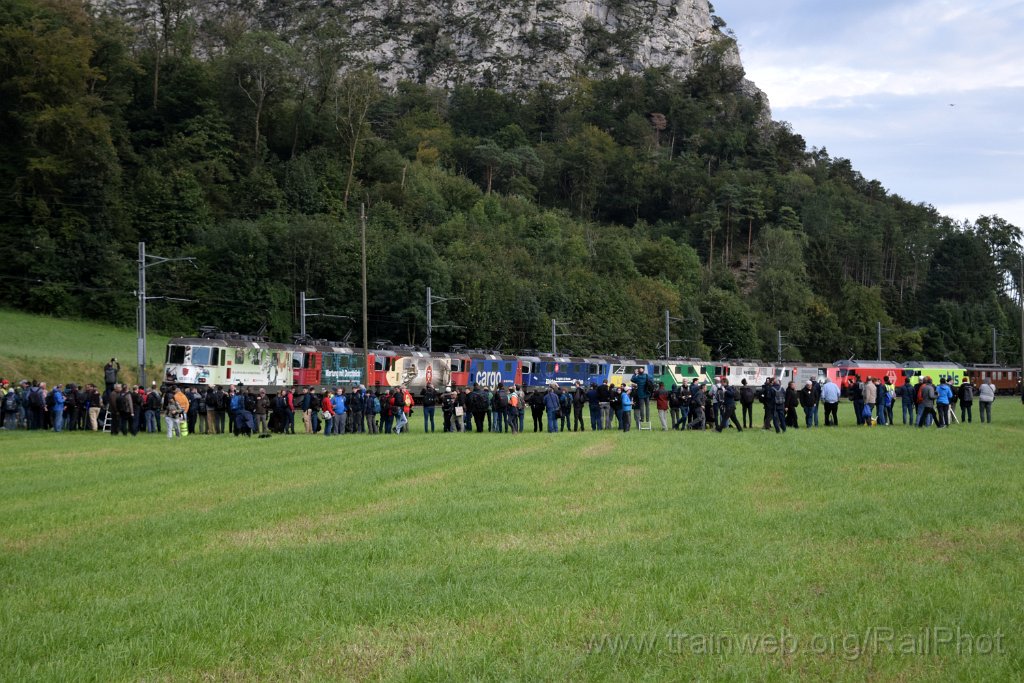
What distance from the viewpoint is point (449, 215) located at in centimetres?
10206

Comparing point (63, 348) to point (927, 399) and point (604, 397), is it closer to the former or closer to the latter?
point (604, 397)

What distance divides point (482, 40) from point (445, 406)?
487ft

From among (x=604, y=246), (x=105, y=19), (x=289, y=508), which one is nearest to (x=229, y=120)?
(x=105, y=19)

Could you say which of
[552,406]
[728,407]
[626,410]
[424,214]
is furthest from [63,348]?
[424,214]

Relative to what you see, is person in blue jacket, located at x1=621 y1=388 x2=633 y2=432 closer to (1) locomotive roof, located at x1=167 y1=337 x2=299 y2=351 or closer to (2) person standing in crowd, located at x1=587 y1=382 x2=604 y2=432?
(2) person standing in crowd, located at x1=587 y1=382 x2=604 y2=432

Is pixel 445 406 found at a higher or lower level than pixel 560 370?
lower

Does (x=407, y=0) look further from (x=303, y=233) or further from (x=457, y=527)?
(x=457, y=527)

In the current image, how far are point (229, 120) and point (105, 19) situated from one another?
524 inches

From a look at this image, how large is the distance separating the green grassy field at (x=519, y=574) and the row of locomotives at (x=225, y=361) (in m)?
30.7

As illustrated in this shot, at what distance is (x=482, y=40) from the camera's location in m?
172

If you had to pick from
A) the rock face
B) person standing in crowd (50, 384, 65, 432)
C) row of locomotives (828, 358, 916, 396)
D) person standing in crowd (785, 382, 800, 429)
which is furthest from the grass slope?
the rock face

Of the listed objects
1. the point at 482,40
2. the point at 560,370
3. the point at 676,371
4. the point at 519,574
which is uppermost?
the point at 482,40

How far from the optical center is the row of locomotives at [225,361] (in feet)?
157

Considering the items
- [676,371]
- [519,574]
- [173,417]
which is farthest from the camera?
[676,371]
